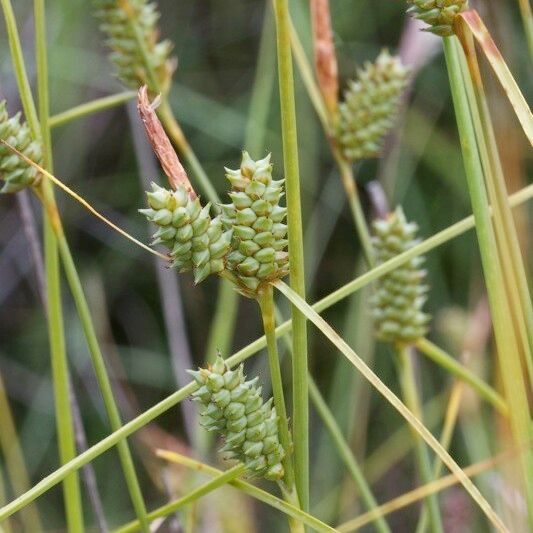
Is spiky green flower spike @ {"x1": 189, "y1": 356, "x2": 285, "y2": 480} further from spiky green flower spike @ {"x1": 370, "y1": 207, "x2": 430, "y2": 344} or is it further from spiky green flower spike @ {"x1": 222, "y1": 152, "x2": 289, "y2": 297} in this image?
spiky green flower spike @ {"x1": 370, "y1": 207, "x2": 430, "y2": 344}

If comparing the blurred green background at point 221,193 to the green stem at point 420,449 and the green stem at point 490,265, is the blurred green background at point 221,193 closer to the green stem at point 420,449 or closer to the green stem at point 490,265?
the green stem at point 420,449

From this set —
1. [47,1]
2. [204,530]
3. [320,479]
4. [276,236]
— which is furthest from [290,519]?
[47,1]

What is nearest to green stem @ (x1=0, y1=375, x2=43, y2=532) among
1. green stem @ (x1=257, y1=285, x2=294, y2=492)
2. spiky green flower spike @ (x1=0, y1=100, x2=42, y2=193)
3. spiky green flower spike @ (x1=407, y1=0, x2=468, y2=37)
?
spiky green flower spike @ (x1=0, y1=100, x2=42, y2=193)

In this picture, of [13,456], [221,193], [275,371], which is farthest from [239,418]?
[221,193]

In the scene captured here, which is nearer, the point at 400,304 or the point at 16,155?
the point at 16,155

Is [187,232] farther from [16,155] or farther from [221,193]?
[221,193]

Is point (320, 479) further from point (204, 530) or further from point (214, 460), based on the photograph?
point (204, 530)
